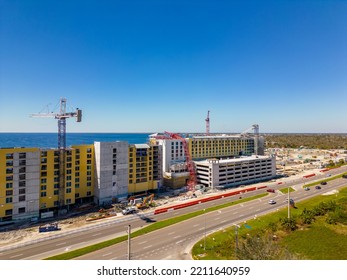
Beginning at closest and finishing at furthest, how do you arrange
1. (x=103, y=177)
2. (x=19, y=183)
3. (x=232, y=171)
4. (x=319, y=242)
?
(x=319, y=242)
(x=19, y=183)
(x=103, y=177)
(x=232, y=171)

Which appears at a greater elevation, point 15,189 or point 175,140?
point 175,140

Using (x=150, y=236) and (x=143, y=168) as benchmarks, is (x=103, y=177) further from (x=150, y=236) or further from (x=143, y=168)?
(x=150, y=236)

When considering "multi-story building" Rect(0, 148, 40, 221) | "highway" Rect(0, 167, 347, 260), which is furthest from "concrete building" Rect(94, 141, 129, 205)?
"multi-story building" Rect(0, 148, 40, 221)

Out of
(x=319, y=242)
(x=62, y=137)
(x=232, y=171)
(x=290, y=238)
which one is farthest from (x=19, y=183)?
(x=232, y=171)

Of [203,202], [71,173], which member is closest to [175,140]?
[203,202]

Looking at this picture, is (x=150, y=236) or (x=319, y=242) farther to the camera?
(x=150, y=236)
